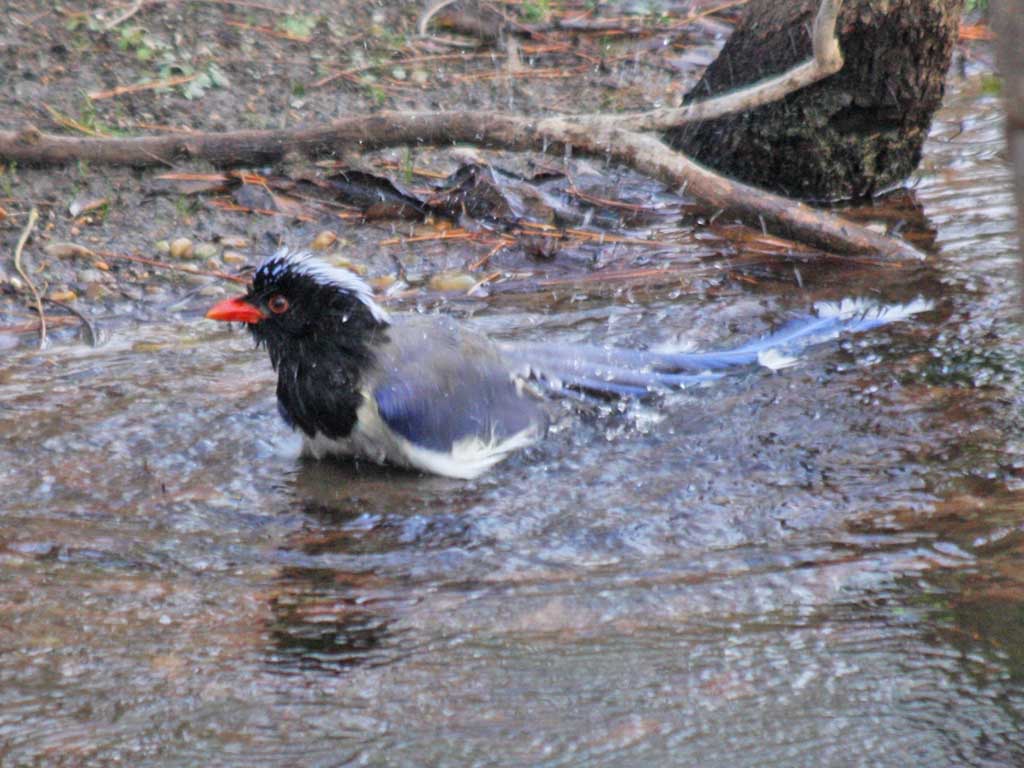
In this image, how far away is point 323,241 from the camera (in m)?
6.66

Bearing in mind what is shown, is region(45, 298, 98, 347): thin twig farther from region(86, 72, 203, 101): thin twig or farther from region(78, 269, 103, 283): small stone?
region(86, 72, 203, 101): thin twig

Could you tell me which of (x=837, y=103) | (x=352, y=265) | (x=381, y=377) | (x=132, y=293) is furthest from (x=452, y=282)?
(x=837, y=103)

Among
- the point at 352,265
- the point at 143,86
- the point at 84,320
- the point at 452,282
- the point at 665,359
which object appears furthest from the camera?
the point at 143,86

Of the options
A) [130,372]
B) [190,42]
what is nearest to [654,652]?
[130,372]

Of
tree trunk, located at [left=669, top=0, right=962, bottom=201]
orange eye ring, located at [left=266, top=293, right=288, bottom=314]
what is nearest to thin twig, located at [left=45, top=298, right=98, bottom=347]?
orange eye ring, located at [left=266, top=293, right=288, bottom=314]

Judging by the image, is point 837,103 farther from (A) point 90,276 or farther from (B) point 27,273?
(B) point 27,273

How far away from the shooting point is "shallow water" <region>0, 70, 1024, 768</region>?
2863 mm

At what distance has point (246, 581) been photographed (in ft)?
11.9

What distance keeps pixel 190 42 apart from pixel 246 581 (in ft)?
17.1

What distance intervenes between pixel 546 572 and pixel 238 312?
1698 mm

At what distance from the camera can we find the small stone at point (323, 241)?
6.65 meters

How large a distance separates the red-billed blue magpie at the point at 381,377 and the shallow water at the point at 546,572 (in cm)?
11

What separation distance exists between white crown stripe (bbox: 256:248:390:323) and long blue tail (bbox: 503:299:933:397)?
608 mm

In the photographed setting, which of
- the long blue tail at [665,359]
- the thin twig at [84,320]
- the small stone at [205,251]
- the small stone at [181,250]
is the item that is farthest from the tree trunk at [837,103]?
the thin twig at [84,320]
